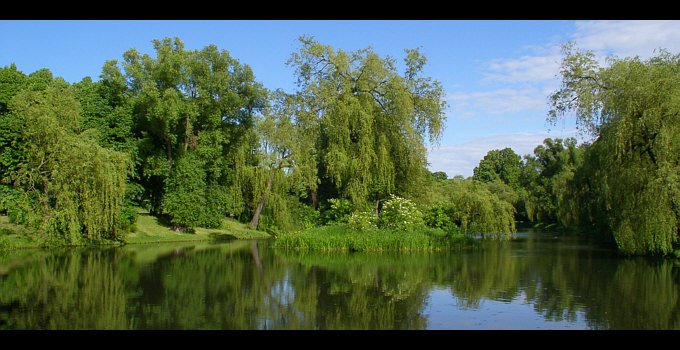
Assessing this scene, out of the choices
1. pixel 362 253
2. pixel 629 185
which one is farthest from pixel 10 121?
pixel 629 185

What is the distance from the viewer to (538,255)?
2506 centimetres

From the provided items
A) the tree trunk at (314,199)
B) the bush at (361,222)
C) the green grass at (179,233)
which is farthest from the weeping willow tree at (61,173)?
the tree trunk at (314,199)

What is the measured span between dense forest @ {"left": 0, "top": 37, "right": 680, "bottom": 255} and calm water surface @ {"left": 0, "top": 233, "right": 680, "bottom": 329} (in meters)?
4.72

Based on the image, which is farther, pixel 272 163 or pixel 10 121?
pixel 272 163

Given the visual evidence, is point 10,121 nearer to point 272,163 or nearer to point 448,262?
point 272,163

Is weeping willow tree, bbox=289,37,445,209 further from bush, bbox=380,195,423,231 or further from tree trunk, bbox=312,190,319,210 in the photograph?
tree trunk, bbox=312,190,319,210

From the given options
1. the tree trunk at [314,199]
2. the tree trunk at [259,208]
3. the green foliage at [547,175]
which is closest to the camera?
the tree trunk at [259,208]

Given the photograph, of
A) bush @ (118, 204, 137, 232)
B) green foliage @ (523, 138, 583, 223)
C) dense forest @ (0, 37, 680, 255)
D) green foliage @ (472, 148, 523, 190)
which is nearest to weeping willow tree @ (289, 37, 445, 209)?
dense forest @ (0, 37, 680, 255)

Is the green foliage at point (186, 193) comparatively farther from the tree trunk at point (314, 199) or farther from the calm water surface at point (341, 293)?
the calm water surface at point (341, 293)

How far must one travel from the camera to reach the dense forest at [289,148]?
2139cm

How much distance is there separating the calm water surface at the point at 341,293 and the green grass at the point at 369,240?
10.7ft

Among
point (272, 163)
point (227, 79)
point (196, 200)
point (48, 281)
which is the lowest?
point (48, 281)

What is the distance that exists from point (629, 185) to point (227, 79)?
27568 mm

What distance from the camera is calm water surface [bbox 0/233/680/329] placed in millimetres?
10122
